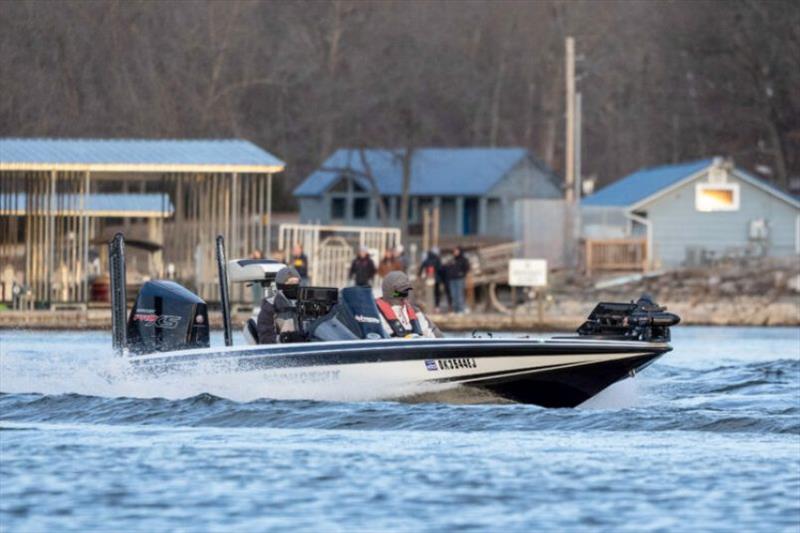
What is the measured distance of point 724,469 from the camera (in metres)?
17.0

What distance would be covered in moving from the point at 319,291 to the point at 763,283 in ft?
126

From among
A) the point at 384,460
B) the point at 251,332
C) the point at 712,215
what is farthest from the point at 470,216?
the point at 384,460

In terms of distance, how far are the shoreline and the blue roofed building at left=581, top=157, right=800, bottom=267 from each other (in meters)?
14.8

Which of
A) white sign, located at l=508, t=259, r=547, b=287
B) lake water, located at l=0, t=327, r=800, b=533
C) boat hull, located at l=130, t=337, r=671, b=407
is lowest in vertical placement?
lake water, located at l=0, t=327, r=800, b=533

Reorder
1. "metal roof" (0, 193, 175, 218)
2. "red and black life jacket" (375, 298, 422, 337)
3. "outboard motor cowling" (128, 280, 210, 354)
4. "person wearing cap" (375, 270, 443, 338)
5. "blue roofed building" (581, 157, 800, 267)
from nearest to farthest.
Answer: "person wearing cap" (375, 270, 443, 338), "red and black life jacket" (375, 298, 422, 337), "outboard motor cowling" (128, 280, 210, 354), "metal roof" (0, 193, 175, 218), "blue roofed building" (581, 157, 800, 267)

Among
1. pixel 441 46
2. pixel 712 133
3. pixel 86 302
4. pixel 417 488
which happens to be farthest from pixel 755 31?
pixel 417 488

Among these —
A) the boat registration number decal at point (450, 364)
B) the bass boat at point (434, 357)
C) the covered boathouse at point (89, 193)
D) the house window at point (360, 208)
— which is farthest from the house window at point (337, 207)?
the boat registration number decal at point (450, 364)

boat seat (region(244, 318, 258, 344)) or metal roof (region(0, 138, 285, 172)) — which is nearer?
boat seat (region(244, 318, 258, 344))

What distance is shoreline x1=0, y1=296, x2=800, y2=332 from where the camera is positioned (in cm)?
4134

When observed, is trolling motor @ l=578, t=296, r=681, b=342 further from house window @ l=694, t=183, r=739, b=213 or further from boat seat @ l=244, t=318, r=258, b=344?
house window @ l=694, t=183, r=739, b=213

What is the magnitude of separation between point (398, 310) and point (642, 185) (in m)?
54.1

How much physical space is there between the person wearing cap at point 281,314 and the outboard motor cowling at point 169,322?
920 mm

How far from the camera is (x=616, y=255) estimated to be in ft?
201

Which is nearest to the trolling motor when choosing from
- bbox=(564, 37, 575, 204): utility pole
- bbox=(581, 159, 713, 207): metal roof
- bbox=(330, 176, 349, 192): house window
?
bbox=(564, 37, 575, 204): utility pole
